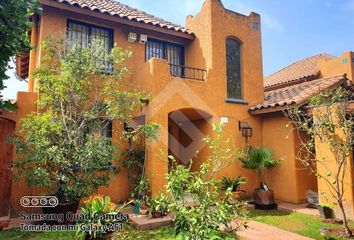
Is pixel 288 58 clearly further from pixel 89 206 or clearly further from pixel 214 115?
pixel 89 206

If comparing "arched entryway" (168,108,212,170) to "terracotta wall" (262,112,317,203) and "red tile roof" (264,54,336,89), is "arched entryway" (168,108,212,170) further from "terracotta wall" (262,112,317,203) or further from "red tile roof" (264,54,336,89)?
"red tile roof" (264,54,336,89)

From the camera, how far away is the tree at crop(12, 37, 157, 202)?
802cm

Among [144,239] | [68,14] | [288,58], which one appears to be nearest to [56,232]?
[144,239]

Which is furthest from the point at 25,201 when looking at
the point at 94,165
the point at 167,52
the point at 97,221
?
the point at 167,52

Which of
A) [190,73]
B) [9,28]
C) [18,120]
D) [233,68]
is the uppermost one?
[233,68]

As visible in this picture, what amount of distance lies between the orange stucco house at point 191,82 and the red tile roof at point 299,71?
7.04 m

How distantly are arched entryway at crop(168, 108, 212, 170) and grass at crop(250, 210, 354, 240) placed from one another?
4.24m

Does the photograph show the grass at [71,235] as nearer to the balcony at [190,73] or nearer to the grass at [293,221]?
the grass at [293,221]

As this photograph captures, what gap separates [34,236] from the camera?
7.52 meters

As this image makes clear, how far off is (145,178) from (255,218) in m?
4.32

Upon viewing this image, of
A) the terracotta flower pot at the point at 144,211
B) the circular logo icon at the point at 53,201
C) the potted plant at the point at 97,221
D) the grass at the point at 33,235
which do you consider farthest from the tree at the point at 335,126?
the circular logo icon at the point at 53,201

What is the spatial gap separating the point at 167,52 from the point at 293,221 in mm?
9524

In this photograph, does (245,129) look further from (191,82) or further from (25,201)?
(25,201)

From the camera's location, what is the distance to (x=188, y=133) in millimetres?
14648
